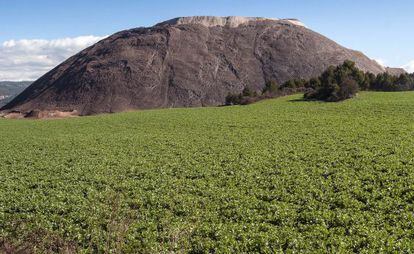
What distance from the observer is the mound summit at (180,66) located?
11588 cm

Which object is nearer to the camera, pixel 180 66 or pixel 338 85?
pixel 338 85

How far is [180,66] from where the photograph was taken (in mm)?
127188

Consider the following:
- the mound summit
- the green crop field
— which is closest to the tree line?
the green crop field

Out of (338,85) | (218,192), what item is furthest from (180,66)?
(218,192)

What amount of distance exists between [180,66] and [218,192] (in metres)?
110

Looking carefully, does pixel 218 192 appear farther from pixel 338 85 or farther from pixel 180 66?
pixel 180 66

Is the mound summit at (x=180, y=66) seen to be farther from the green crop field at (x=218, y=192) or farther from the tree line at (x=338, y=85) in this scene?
the green crop field at (x=218, y=192)

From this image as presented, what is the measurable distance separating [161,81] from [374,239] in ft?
368

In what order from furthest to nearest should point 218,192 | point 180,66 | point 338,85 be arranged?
Result: point 180,66 < point 338,85 < point 218,192

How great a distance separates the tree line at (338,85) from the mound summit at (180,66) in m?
34.9

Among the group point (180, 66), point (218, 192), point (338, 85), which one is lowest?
point (218, 192)

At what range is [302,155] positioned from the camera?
2750 centimetres

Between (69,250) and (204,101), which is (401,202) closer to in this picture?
(69,250)

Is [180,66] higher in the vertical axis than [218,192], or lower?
higher
